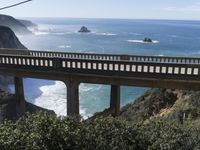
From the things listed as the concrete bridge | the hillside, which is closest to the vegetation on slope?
the concrete bridge

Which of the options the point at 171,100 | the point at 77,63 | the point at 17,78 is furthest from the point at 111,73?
the point at 171,100

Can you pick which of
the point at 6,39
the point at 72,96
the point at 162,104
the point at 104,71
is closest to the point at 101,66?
the point at 104,71

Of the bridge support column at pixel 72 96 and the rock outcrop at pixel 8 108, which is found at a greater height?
the bridge support column at pixel 72 96

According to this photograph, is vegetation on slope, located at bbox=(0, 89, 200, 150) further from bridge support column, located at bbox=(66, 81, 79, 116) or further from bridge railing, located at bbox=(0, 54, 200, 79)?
bridge support column, located at bbox=(66, 81, 79, 116)

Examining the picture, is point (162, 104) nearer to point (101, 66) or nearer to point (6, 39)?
point (101, 66)

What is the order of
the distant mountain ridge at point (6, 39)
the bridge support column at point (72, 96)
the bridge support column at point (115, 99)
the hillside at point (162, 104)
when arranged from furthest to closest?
the distant mountain ridge at point (6, 39) < the hillside at point (162, 104) < the bridge support column at point (115, 99) < the bridge support column at point (72, 96)

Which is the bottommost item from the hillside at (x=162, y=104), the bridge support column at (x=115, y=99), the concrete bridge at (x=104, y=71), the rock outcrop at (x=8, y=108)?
the rock outcrop at (x=8, y=108)

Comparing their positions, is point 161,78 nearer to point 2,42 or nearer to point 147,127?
point 147,127

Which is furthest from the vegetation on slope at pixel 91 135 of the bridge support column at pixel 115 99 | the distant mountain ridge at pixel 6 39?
the distant mountain ridge at pixel 6 39

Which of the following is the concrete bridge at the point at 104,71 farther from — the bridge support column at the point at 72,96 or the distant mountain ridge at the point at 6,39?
the distant mountain ridge at the point at 6,39
